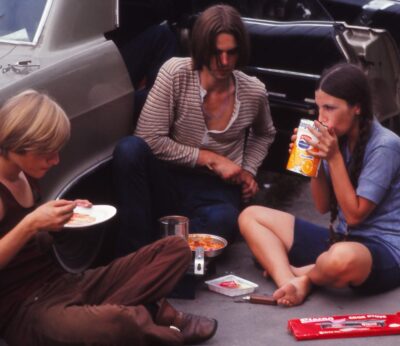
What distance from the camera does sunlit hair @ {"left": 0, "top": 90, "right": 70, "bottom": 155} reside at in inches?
123

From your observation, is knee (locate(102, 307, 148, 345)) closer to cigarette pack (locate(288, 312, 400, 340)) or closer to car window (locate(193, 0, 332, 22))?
cigarette pack (locate(288, 312, 400, 340))

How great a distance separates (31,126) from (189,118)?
5.10 feet

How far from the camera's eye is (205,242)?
445 cm

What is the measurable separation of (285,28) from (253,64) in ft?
0.98

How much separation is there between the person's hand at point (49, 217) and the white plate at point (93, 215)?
0.62 feet

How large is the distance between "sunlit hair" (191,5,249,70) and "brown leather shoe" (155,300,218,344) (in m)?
1.43

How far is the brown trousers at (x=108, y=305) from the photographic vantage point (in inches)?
126

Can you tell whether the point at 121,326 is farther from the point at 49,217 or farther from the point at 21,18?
the point at 21,18

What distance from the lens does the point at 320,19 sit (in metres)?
5.48

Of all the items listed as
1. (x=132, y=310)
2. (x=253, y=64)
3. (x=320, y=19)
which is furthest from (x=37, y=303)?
(x=320, y=19)

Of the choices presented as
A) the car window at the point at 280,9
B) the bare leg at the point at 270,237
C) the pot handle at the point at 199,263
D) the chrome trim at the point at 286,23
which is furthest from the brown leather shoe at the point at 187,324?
the car window at the point at 280,9

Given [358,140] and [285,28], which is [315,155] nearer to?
[358,140]

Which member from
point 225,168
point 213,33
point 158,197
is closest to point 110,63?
point 213,33

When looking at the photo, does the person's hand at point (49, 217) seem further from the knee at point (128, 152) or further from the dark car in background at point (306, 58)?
the dark car in background at point (306, 58)
